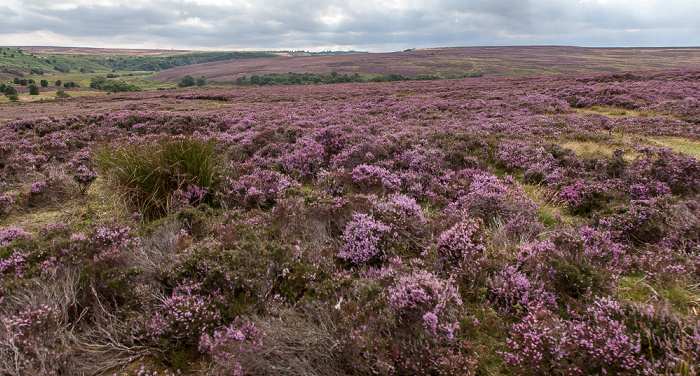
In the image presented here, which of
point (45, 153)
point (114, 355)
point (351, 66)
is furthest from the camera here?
point (351, 66)

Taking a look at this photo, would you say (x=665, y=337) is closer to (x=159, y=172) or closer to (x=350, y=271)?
(x=350, y=271)

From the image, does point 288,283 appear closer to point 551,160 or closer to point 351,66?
point 551,160

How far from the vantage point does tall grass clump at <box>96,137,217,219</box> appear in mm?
4992

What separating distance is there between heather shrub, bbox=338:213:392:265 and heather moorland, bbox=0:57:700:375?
1.0 inches

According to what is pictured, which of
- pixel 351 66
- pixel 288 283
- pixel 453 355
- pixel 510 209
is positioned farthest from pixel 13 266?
pixel 351 66

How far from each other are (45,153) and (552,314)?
46.7 ft

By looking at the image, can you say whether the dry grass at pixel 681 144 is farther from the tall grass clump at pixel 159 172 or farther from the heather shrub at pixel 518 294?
the tall grass clump at pixel 159 172

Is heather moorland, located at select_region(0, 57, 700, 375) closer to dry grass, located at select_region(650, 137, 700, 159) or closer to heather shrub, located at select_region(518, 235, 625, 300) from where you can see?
heather shrub, located at select_region(518, 235, 625, 300)

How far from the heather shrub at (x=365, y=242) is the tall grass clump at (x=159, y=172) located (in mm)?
2958

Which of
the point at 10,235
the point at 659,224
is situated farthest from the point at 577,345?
the point at 10,235

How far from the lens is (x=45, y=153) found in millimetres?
9867

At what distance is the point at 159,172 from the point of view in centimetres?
509

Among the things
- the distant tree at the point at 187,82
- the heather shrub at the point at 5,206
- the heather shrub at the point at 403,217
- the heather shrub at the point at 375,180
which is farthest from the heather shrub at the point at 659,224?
the distant tree at the point at 187,82

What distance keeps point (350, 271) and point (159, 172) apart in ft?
12.8
